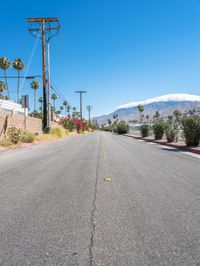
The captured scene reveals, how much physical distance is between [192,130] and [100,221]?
1768 cm

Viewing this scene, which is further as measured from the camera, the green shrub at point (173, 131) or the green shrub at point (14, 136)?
the green shrub at point (173, 131)

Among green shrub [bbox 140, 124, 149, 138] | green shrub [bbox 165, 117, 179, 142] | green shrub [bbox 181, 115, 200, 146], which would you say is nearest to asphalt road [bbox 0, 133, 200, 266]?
green shrub [bbox 181, 115, 200, 146]

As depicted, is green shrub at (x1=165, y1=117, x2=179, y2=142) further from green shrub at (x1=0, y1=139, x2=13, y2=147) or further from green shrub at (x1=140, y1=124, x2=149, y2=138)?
green shrub at (x1=140, y1=124, x2=149, y2=138)

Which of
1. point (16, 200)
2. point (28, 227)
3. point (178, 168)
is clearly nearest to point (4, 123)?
point (178, 168)

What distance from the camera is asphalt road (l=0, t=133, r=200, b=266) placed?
366 centimetres

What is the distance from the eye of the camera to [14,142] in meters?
24.3

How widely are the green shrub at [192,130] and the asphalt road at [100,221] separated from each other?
13.0 meters

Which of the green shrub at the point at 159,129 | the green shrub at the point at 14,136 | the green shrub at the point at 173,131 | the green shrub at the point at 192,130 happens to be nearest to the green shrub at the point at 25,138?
the green shrub at the point at 14,136

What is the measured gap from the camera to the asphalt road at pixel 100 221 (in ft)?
12.0

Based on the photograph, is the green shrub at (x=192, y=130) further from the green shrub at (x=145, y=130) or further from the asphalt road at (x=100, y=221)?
the green shrub at (x=145, y=130)

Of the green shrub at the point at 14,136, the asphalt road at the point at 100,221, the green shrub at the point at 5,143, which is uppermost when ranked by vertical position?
the green shrub at the point at 14,136

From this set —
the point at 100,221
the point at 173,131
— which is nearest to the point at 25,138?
the point at 173,131

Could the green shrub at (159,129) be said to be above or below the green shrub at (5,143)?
above

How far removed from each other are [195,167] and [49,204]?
6.88 m
